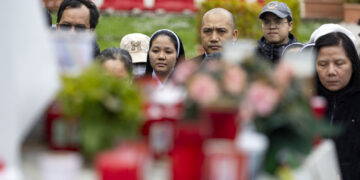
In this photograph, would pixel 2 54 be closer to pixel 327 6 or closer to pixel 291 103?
pixel 291 103

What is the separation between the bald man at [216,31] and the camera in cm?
570

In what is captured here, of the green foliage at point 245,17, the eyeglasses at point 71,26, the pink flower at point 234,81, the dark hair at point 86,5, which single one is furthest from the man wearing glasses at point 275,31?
the green foliage at point 245,17

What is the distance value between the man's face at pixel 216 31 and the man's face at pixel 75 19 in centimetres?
104

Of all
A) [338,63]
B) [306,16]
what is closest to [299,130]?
[338,63]

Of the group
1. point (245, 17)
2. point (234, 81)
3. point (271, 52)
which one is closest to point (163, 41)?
point (271, 52)

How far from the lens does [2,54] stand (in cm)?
245

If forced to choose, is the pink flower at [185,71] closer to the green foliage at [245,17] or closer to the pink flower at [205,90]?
the pink flower at [205,90]

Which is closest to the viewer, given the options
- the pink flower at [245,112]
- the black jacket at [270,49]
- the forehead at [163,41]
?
the pink flower at [245,112]

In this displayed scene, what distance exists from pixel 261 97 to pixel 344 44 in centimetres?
221

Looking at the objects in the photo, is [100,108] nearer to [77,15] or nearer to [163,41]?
[163,41]

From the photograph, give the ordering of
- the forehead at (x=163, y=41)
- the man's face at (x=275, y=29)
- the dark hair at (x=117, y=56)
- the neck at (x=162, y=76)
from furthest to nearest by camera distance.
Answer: the man's face at (x=275, y=29), the forehead at (x=163, y=41), the neck at (x=162, y=76), the dark hair at (x=117, y=56)

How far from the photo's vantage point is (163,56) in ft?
18.0

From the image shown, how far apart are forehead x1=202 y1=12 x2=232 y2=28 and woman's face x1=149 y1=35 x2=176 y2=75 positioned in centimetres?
49

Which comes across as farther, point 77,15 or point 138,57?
point 138,57
